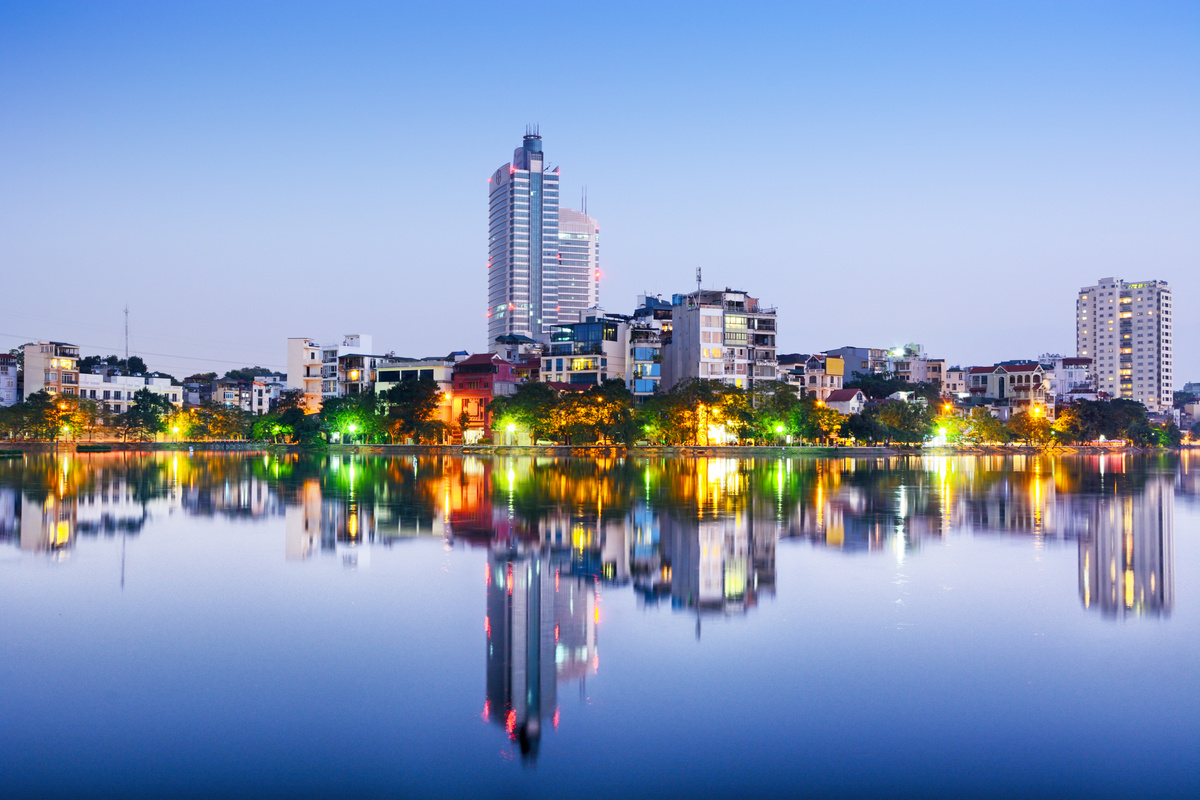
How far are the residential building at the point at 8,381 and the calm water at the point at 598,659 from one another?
90249 millimetres

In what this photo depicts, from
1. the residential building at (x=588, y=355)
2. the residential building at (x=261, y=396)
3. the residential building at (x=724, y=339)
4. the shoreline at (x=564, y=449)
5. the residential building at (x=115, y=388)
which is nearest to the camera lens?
the shoreline at (x=564, y=449)

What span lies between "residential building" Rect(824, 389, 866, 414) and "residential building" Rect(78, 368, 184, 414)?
7107 cm

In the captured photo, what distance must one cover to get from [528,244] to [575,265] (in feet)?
37.8

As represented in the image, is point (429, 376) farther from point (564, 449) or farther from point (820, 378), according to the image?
point (820, 378)

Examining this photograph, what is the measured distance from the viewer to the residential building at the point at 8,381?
321 ft

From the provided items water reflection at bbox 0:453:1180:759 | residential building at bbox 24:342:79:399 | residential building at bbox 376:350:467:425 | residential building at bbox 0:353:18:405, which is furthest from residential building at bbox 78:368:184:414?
water reflection at bbox 0:453:1180:759

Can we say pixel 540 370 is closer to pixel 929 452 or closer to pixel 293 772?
pixel 929 452

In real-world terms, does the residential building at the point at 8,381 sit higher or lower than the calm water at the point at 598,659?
higher

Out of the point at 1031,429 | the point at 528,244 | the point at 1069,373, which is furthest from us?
the point at 528,244

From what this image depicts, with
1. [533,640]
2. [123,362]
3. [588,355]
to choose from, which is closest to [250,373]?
[123,362]

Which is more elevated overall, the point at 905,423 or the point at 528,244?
the point at 528,244

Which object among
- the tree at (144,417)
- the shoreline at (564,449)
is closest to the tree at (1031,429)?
the shoreline at (564,449)

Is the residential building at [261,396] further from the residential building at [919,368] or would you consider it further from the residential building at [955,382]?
the residential building at [955,382]

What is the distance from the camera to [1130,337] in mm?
179875
